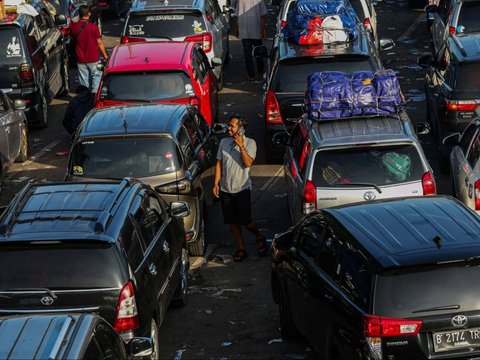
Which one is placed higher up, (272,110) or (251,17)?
(272,110)

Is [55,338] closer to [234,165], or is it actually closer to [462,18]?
[234,165]

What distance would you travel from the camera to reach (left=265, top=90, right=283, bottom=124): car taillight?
733 inches

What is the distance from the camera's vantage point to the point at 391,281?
9.21 m

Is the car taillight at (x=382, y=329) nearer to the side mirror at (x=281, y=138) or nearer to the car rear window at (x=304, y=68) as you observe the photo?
the side mirror at (x=281, y=138)

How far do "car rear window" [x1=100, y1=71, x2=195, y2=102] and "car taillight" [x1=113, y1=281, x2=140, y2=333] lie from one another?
8.02 m

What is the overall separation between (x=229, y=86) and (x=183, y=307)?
39.0ft

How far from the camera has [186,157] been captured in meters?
15.0

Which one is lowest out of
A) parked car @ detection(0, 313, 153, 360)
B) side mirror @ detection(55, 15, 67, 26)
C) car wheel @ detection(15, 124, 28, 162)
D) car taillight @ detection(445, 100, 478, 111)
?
car wheel @ detection(15, 124, 28, 162)

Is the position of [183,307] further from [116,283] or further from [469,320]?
[469,320]

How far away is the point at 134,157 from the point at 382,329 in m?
6.13

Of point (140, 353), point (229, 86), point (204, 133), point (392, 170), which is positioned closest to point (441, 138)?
point (204, 133)

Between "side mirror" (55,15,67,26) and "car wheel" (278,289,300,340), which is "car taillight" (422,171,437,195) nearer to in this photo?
→ "car wheel" (278,289,300,340)

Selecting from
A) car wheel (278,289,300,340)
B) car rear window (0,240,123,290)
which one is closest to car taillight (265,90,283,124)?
car wheel (278,289,300,340)

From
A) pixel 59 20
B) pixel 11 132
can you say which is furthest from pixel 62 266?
pixel 59 20
